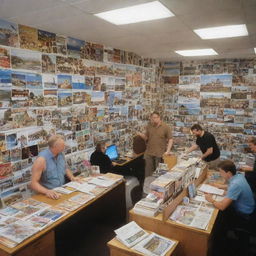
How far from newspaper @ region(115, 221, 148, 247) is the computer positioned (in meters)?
2.10

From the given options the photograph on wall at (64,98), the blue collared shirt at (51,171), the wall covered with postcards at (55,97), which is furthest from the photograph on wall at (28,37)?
the blue collared shirt at (51,171)

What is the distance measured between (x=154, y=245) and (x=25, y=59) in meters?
2.56

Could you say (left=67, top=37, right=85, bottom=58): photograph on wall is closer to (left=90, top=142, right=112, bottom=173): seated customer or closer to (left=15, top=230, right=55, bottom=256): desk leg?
(left=90, top=142, right=112, bottom=173): seated customer

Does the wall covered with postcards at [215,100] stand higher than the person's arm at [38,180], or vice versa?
the wall covered with postcards at [215,100]

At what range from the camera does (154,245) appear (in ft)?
6.60

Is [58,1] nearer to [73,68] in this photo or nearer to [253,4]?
[73,68]

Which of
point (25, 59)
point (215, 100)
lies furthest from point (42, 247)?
point (215, 100)

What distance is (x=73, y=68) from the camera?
3604 mm

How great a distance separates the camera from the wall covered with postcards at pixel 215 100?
5.29 metres

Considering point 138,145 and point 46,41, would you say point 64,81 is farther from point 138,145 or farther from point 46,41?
point 138,145

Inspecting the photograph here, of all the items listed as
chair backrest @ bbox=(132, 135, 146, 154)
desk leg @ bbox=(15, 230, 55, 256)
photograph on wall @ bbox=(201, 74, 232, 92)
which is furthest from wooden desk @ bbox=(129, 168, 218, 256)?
photograph on wall @ bbox=(201, 74, 232, 92)

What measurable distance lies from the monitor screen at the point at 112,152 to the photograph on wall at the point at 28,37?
210 centimetres

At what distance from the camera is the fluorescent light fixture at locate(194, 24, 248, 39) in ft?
9.50

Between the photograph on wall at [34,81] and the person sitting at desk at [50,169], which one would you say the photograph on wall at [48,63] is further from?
the person sitting at desk at [50,169]
